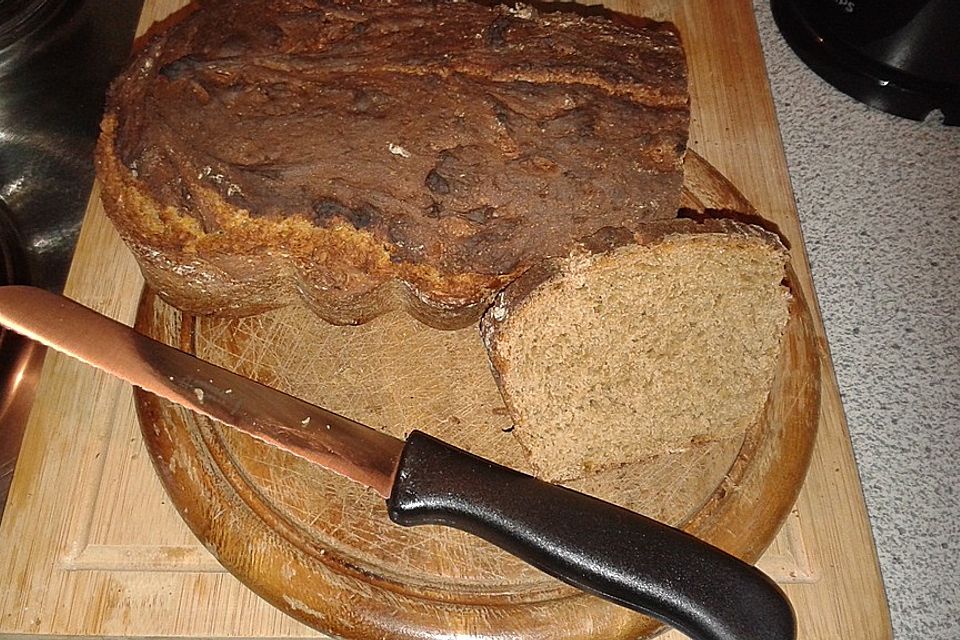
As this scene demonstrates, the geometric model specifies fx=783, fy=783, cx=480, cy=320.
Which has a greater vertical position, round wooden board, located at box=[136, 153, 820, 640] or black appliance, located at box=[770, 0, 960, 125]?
black appliance, located at box=[770, 0, 960, 125]

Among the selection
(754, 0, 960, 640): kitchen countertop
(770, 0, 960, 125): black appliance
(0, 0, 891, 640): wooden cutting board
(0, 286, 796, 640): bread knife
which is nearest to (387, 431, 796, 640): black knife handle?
(0, 286, 796, 640): bread knife

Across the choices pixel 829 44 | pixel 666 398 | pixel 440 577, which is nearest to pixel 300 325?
pixel 440 577

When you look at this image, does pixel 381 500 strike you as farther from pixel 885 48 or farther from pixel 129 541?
pixel 885 48

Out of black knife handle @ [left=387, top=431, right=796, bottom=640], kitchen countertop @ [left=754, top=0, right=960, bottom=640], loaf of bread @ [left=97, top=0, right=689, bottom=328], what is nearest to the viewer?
black knife handle @ [left=387, top=431, right=796, bottom=640]

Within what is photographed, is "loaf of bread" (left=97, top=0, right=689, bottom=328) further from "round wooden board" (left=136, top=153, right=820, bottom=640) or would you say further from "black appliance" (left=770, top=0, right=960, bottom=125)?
"black appliance" (left=770, top=0, right=960, bottom=125)

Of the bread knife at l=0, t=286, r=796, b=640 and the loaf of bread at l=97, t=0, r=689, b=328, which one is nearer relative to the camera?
the bread knife at l=0, t=286, r=796, b=640

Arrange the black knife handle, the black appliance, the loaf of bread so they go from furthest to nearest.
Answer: the black appliance, the loaf of bread, the black knife handle

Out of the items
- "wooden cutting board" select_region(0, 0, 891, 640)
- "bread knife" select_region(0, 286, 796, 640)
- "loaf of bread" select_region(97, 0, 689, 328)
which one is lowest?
"wooden cutting board" select_region(0, 0, 891, 640)

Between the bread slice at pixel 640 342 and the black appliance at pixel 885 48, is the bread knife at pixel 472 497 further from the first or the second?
the black appliance at pixel 885 48
